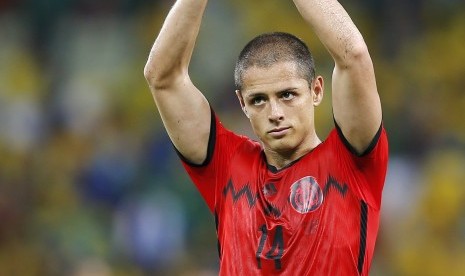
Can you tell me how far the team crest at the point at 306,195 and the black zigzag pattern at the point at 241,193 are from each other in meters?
0.19

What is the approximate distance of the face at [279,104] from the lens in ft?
14.0

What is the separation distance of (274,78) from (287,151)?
354mm

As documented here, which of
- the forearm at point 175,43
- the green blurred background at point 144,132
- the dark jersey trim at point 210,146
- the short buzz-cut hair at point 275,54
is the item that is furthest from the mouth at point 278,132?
the green blurred background at point 144,132

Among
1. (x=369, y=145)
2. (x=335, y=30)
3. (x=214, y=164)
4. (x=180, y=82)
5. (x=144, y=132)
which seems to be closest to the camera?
(x=335, y=30)

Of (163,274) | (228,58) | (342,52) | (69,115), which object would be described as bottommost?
(163,274)

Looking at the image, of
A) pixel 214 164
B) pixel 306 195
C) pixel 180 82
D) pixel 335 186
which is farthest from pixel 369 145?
pixel 180 82

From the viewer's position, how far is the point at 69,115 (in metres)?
11.2

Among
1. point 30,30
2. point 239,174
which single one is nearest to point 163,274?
point 30,30

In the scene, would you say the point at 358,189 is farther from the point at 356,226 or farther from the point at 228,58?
the point at 228,58

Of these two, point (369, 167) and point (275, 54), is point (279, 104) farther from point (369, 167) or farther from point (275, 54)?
point (369, 167)

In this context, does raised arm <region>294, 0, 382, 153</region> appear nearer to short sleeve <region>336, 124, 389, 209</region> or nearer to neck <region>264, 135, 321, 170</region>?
short sleeve <region>336, 124, 389, 209</region>

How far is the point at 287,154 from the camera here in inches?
176

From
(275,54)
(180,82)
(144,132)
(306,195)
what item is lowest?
→ (306,195)

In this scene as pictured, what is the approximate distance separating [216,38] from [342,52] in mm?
7172
